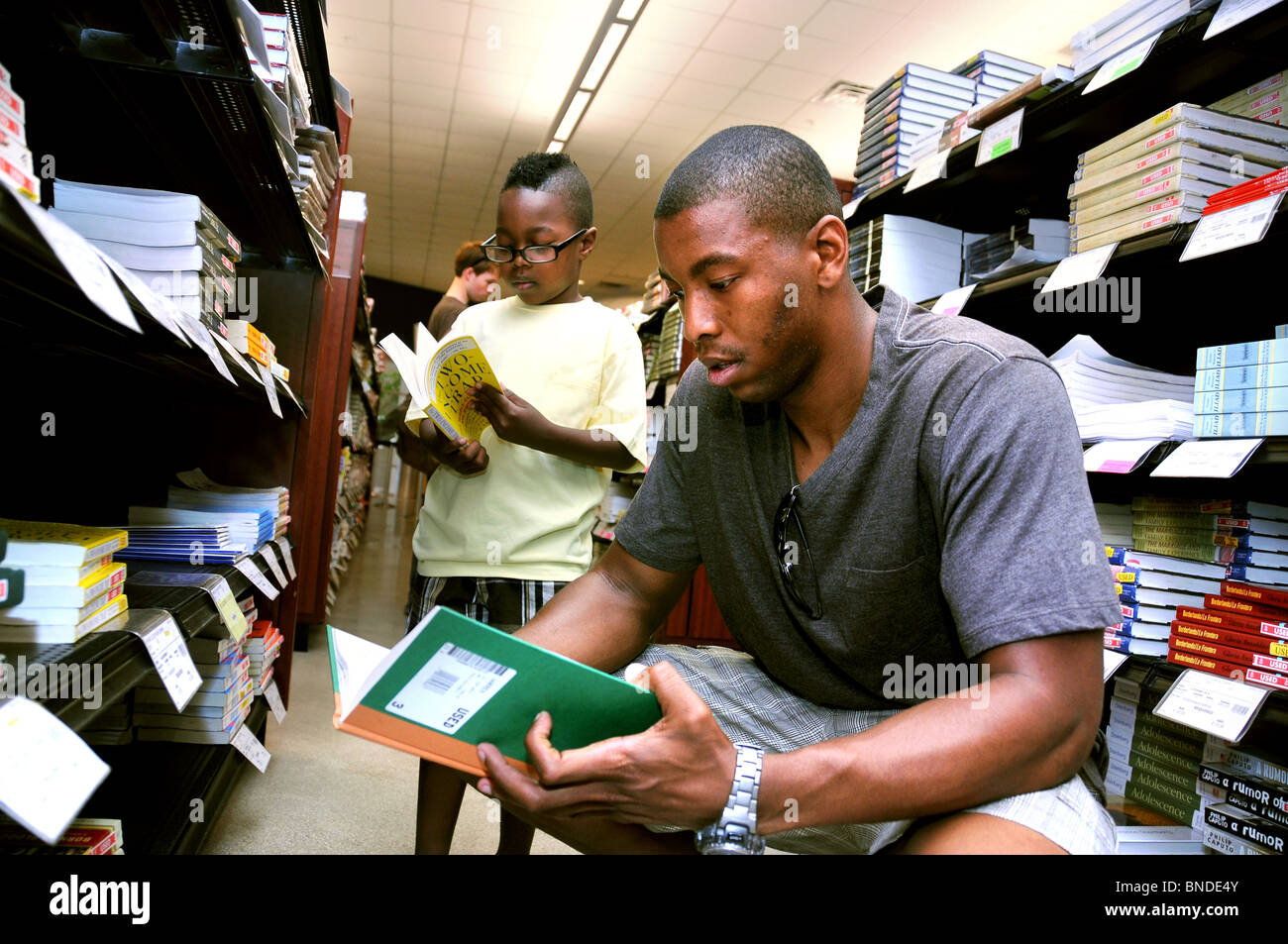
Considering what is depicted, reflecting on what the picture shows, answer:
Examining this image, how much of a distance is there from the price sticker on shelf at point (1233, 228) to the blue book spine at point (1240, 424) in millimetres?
313

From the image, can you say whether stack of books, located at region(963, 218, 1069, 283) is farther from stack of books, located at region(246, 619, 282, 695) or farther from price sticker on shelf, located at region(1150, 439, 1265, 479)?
stack of books, located at region(246, 619, 282, 695)

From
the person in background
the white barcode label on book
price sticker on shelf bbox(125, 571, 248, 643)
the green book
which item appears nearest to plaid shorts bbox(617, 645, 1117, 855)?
the green book

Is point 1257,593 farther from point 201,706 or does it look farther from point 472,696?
point 201,706

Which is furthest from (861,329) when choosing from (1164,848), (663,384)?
(663,384)

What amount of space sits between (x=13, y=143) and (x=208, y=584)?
0.85 metres

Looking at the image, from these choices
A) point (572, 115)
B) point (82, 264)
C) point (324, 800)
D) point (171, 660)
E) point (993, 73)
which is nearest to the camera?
point (82, 264)

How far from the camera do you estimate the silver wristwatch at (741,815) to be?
0.89m

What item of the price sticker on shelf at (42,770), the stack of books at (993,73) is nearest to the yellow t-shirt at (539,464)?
the price sticker on shelf at (42,770)

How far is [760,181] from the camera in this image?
117cm

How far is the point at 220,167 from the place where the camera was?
1975mm

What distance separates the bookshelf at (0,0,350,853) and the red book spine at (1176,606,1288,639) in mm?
1923

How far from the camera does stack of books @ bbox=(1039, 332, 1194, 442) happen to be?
1892mm

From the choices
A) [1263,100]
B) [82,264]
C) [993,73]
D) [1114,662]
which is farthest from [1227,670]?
[993,73]
